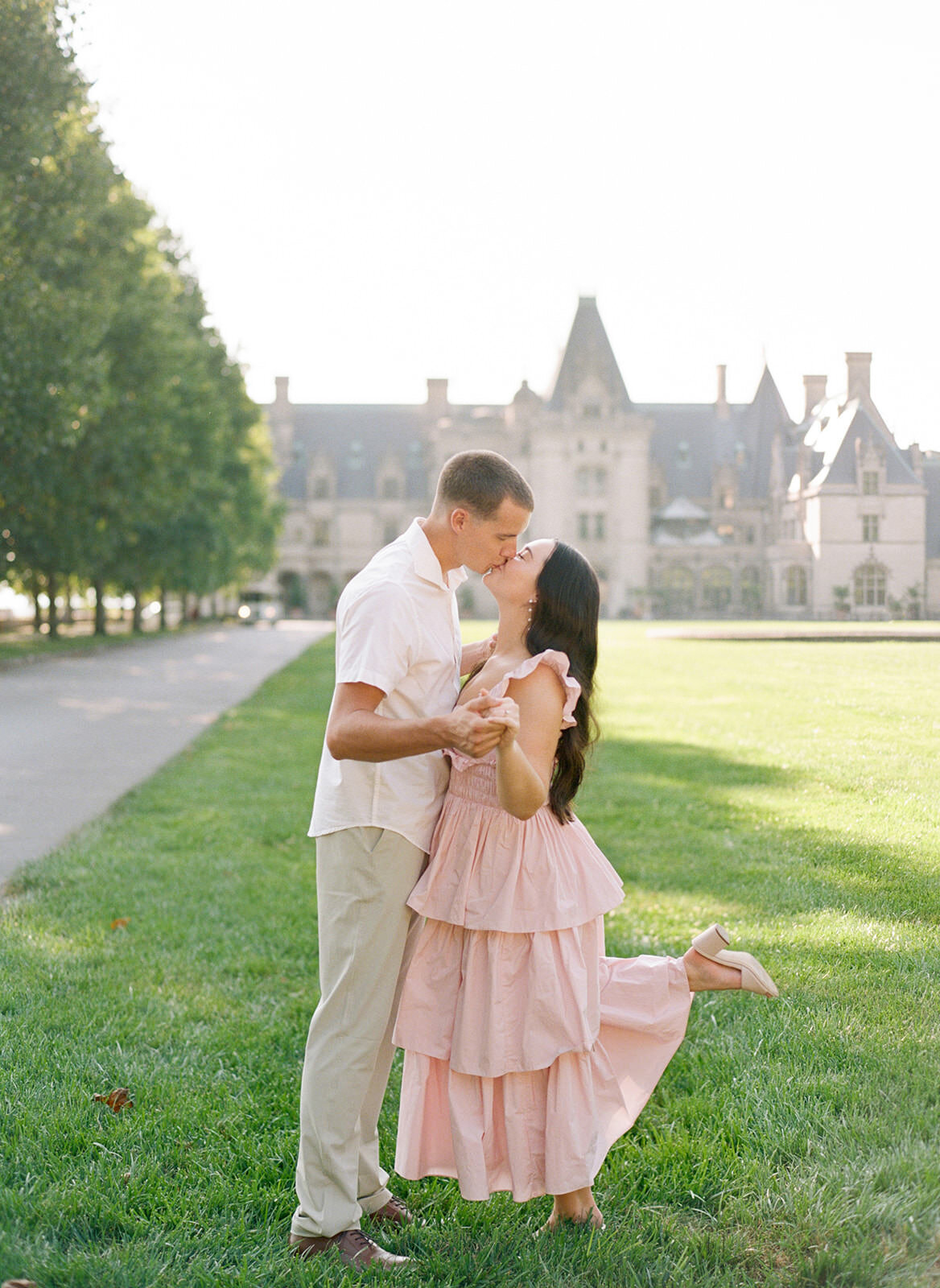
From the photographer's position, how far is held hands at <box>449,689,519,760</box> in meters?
2.87

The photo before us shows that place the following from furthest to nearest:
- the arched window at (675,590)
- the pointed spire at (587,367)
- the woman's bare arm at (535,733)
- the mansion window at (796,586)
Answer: the arched window at (675,590), the pointed spire at (587,367), the mansion window at (796,586), the woman's bare arm at (535,733)

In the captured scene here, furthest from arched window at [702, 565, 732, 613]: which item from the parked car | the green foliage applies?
the green foliage

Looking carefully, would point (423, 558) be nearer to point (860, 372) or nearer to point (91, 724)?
point (860, 372)

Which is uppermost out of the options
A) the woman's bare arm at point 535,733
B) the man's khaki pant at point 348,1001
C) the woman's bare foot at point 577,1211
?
the woman's bare arm at point 535,733

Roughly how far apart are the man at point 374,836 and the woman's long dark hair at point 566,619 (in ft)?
0.48

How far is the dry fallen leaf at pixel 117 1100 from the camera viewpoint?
4133 millimetres

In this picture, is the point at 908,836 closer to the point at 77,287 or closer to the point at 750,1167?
the point at 750,1167

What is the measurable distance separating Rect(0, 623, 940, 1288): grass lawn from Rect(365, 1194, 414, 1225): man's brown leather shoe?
11cm

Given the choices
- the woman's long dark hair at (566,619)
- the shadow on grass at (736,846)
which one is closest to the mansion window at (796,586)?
the shadow on grass at (736,846)

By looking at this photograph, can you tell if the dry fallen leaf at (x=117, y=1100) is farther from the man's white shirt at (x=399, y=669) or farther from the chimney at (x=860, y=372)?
the chimney at (x=860, y=372)

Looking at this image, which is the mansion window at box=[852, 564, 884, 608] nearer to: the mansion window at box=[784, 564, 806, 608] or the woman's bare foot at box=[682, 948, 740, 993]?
the woman's bare foot at box=[682, 948, 740, 993]

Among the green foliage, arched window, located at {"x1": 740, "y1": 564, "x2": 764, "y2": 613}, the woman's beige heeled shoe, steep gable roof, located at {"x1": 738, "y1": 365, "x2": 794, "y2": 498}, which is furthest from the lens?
steep gable roof, located at {"x1": 738, "y1": 365, "x2": 794, "y2": 498}

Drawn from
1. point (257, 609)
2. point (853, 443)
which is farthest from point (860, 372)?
point (257, 609)

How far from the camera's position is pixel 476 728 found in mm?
2871
